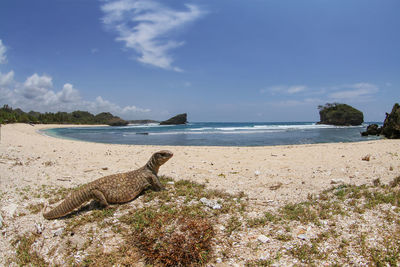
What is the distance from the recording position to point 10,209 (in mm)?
5590

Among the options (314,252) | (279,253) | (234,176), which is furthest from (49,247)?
(234,176)

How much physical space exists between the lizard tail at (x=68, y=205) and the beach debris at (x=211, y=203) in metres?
2.82

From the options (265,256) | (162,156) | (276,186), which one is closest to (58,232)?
(162,156)

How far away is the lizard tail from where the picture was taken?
17.3ft

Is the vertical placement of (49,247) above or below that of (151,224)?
below

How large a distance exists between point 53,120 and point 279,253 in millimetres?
118607

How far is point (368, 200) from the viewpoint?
5273 mm

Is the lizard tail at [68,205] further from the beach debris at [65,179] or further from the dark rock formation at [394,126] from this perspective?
the dark rock formation at [394,126]

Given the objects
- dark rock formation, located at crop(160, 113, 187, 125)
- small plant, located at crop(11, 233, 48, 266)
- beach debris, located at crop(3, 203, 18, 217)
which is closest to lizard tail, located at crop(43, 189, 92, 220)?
small plant, located at crop(11, 233, 48, 266)

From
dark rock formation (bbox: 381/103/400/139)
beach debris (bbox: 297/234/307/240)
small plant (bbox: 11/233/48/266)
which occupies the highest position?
dark rock formation (bbox: 381/103/400/139)

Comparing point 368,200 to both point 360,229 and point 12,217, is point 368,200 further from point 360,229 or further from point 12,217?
point 12,217

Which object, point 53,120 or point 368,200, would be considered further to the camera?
point 53,120

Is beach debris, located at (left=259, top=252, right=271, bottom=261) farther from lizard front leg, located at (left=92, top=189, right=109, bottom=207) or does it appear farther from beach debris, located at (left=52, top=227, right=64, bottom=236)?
beach debris, located at (left=52, top=227, right=64, bottom=236)

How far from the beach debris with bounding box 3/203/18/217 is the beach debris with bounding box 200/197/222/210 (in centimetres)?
462
